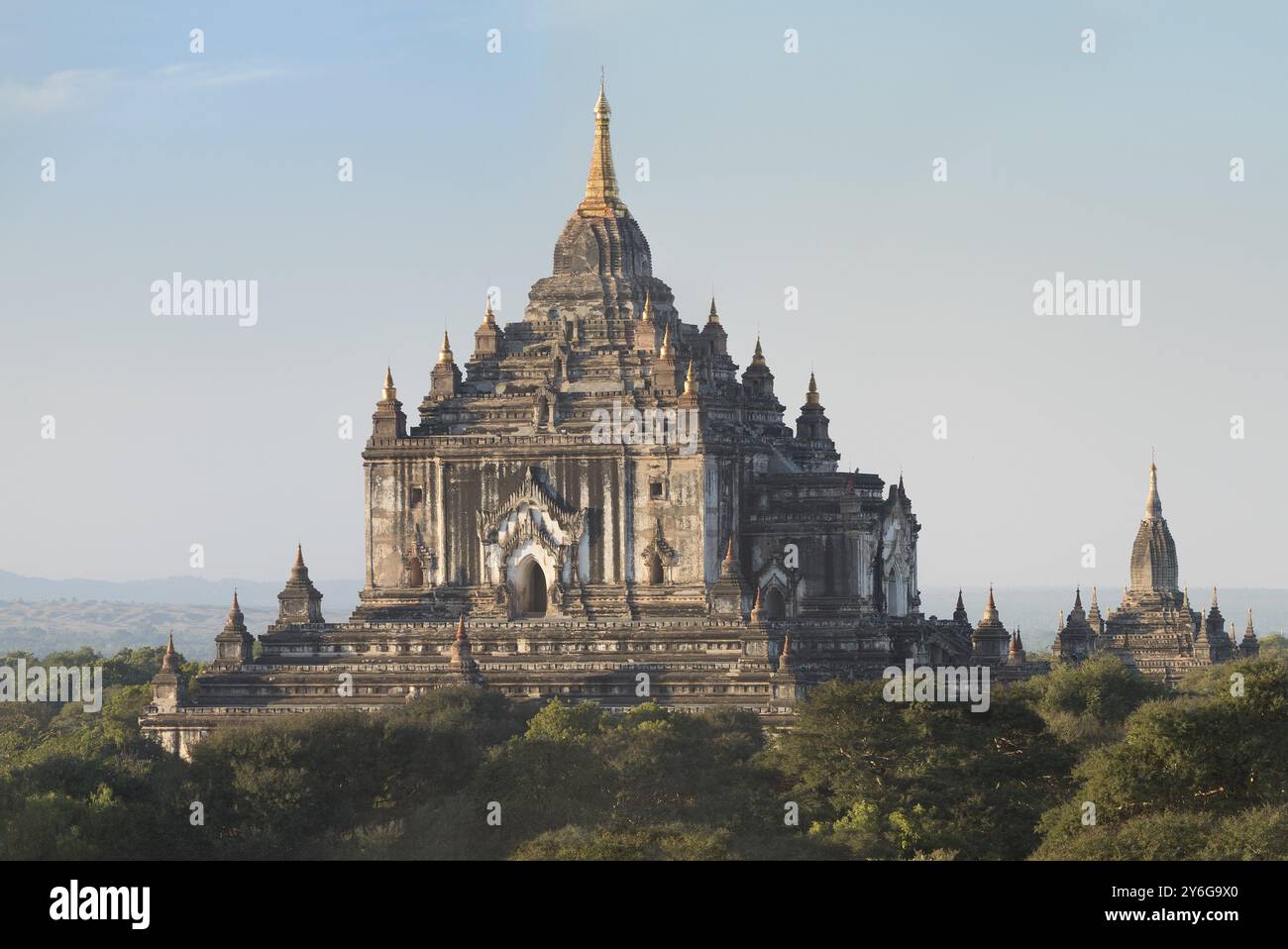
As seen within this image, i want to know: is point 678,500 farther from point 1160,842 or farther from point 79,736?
point 1160,842

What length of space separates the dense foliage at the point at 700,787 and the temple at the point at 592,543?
5735 millimetres

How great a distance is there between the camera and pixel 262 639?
280 feet

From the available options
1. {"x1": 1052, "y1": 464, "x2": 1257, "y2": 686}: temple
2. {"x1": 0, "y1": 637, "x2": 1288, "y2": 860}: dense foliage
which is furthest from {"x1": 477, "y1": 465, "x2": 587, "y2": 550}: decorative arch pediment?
{"x1": 1052, "y1": 464, "x2": 1257, "y2": 686}: temple

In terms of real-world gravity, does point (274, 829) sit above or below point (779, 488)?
below

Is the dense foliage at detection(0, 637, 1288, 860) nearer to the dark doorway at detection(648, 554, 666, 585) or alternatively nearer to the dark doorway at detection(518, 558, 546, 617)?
the dark doorway at detection(648, 554, 666, 585)

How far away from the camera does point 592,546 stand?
85.9 meters

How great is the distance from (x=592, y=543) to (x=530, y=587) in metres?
2.46

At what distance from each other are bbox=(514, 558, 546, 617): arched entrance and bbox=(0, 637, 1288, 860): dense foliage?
34.9 feet

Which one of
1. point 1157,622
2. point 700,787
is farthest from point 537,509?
point 1157,622

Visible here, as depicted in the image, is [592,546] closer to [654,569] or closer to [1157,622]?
[654,569]

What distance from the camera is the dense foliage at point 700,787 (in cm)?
6316

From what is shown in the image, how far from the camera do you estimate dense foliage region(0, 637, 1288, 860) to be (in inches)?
2486

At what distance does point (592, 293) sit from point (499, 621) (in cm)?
1139
